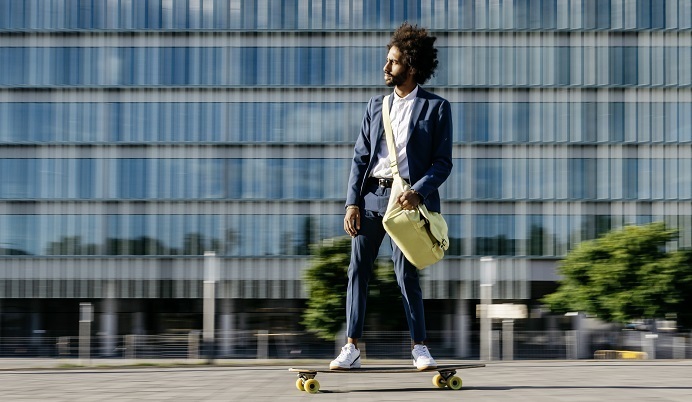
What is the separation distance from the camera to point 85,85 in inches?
2159

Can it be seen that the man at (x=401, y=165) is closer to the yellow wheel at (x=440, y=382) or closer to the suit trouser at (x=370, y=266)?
the suit trouser at (x=370, y=266)

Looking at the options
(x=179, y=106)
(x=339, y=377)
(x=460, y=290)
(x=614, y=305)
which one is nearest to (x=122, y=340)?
(x=179, y=106)

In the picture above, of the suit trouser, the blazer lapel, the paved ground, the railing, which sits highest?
the blazer lapel

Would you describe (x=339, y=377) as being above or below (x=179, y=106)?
below

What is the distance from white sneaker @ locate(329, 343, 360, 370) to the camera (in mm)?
6387

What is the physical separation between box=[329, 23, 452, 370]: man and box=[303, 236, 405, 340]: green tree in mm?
35494

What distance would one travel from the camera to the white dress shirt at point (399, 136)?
6.47 metres

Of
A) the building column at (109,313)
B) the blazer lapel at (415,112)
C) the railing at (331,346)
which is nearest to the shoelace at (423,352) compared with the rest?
the blazer lapel at (415,112)

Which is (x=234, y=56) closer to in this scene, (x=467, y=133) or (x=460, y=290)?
(x=467, y=133)

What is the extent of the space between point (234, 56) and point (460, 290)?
1846 centimetres

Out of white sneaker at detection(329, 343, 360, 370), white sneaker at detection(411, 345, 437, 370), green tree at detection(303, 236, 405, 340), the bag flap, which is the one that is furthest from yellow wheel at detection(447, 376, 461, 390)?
green tree at detection(303, 236, 405, 340)

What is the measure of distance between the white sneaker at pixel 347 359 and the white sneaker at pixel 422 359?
39cm

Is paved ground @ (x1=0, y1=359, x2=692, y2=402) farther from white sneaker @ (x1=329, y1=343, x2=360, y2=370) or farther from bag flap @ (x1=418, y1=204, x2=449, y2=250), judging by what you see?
bag flap @ (x1=418, y1=204, x2=449, y2=250)

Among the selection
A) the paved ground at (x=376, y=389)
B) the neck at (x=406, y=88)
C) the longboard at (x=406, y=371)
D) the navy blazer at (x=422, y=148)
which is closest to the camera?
the paved ground at (x=376, y=389)
